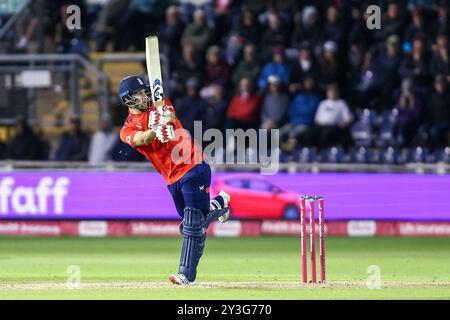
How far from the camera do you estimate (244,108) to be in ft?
72.6

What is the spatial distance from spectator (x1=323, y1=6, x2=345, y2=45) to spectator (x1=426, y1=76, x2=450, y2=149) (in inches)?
80.7

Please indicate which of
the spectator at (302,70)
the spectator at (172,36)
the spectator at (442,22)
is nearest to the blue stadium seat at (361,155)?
the spectator at (302,70)

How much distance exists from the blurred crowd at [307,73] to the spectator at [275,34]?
18mm

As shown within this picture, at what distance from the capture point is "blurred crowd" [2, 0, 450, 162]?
21.5 meters

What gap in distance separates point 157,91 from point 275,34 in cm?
1089

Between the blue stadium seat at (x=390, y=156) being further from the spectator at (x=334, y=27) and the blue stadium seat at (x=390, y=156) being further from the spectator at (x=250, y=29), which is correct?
the spectator at (x=250, y=29)

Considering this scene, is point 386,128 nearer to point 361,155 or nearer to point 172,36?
point 361,155

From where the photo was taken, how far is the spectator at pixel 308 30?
22.7m

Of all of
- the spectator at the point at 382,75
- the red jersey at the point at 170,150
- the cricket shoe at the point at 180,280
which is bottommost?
the cricket shoe at the point at 180,280

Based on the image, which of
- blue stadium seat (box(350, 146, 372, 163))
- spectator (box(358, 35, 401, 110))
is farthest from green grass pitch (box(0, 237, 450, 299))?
spectator (box(358, 35, 401, 110))

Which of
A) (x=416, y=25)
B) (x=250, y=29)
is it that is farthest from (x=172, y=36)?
(x=416, y=25)

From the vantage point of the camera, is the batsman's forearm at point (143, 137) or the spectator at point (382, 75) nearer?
the batsman's forearm at point (143, 137)
